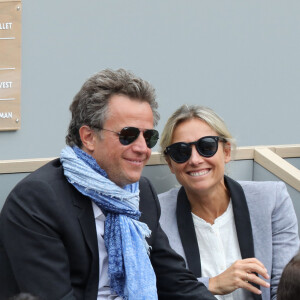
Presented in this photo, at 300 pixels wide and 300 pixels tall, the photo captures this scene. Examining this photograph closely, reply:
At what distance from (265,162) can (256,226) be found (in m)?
0.48

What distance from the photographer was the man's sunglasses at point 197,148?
11.2 ft

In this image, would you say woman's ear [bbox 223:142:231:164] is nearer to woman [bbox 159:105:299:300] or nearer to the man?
woman [bbox 159:105:299:300]

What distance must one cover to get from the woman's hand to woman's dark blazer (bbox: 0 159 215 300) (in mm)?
546

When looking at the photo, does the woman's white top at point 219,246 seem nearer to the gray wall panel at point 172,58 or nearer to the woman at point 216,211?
the woman at point 216,211

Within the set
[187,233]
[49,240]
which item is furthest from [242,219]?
[49,240]

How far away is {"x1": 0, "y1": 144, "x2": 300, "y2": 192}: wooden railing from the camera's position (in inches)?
134

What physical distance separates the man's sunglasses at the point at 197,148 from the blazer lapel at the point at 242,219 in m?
0.17

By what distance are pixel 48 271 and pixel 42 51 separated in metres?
2.58

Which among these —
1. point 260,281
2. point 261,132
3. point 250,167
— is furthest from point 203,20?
point 260,281

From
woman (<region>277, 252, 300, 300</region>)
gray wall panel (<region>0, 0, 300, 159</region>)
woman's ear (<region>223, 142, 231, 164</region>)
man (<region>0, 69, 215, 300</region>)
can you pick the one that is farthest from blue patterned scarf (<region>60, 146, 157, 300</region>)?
gray wall panel (<region>0, 0, 300, 159</region>)

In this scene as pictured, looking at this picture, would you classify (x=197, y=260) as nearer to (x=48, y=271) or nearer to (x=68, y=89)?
(x=48, y=271)

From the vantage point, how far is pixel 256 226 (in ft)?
11.3

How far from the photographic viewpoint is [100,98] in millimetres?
2936

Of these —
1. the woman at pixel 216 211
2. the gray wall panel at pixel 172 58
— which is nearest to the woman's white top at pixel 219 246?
the woman at pixel 216 211
